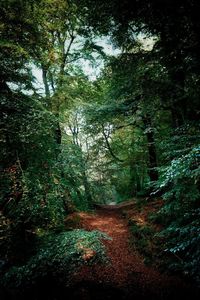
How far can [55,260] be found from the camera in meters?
5.80

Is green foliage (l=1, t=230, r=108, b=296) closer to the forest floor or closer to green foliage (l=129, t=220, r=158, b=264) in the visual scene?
the forest floor

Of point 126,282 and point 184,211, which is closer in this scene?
point 126,282

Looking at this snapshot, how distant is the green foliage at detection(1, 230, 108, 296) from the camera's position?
5445 millimetres

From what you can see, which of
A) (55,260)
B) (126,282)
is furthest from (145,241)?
(55,260)

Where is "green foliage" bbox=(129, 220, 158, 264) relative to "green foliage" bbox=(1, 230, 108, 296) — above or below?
below

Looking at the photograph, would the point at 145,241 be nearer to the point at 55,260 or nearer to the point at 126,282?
the point at 126,282

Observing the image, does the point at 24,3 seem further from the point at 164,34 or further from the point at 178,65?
the point at 178,65

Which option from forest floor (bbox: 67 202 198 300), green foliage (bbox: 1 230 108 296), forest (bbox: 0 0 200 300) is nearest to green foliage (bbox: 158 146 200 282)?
forest (bbox: 0 0 200 300)

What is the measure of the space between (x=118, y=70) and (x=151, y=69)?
49.3 inches

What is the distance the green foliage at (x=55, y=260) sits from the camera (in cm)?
545

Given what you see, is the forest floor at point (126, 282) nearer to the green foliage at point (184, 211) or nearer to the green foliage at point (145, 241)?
the green foliage at point (145, 241)

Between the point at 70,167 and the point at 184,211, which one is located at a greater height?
the point at 70,167

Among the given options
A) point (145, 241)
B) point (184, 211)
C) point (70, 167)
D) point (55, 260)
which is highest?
point (70, 167)

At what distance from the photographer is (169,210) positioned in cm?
686
